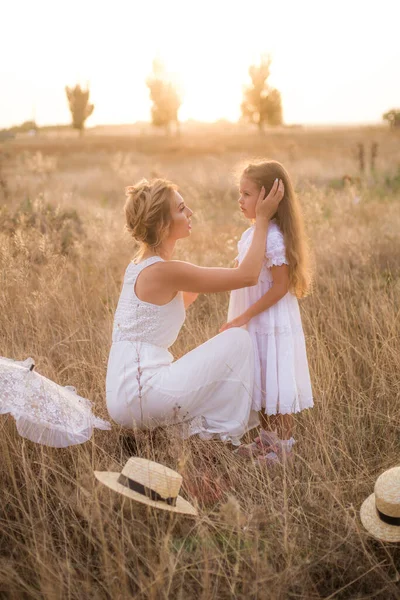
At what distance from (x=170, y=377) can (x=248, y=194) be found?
1039 millimetres

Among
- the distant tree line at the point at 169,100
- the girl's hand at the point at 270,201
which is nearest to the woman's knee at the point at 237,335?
the girl's hand at the point at 270,201

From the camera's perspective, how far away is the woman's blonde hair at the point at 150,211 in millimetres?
2852

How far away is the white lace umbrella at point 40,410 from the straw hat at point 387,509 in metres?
1.32

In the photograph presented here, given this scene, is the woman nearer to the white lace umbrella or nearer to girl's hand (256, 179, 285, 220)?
girl's hand (256, 179, 285, 220)

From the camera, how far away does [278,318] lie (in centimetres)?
300

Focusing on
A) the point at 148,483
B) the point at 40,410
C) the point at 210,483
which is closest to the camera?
the point at 148,483

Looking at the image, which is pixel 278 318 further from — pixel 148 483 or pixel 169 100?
pixel 169 100

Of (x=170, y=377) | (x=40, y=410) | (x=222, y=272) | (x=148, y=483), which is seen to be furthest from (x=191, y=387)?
(x=148, y=483)

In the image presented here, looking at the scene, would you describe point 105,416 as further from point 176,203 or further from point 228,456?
point 176,203

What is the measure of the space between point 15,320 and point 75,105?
45.6m

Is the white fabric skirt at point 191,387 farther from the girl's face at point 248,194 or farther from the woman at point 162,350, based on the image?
the girl's face at point 248,194

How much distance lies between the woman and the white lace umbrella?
0.65ft

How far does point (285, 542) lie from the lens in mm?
2004

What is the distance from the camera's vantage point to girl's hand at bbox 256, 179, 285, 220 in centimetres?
289
